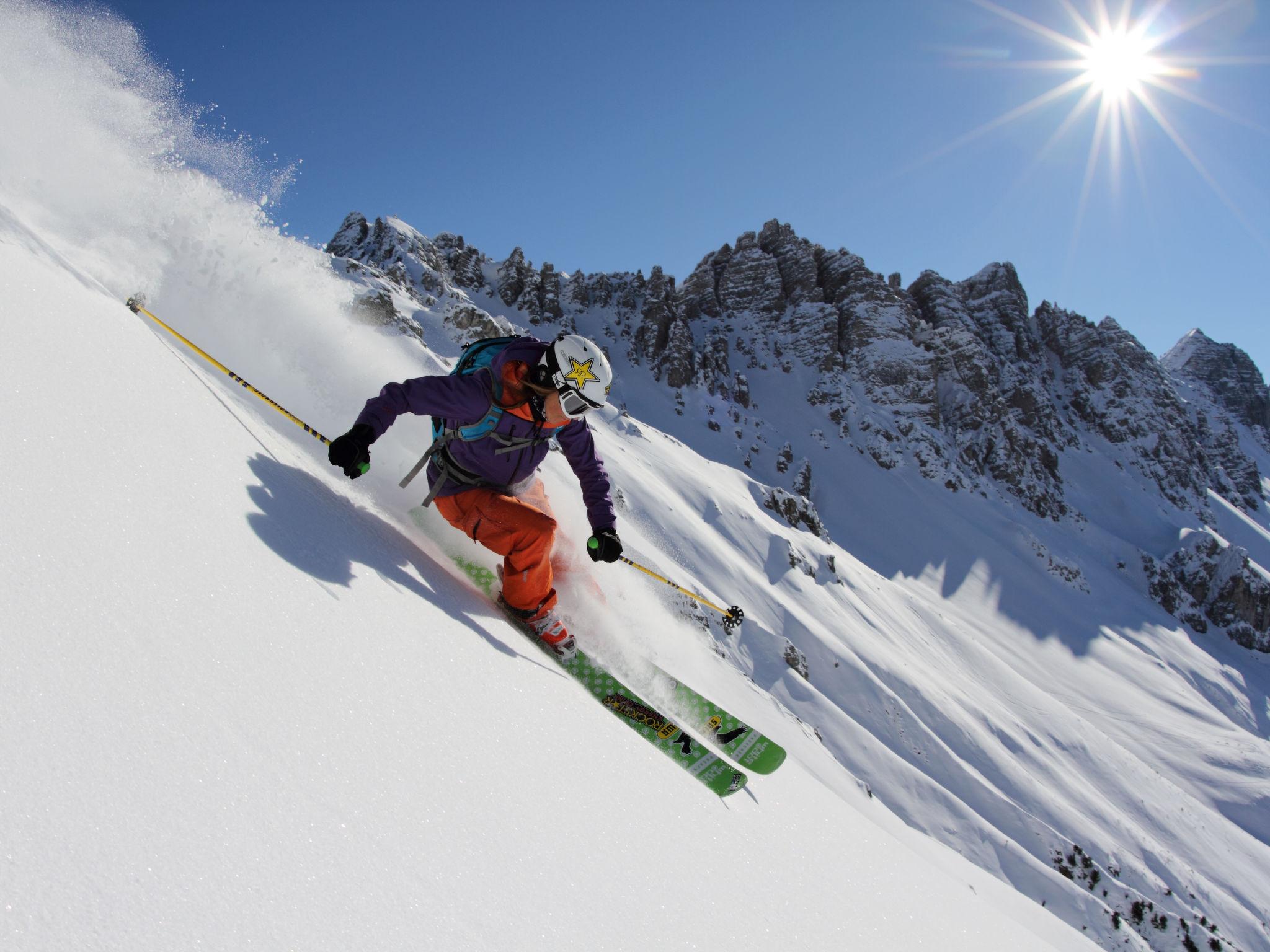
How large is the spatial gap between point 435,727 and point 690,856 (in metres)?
1.08

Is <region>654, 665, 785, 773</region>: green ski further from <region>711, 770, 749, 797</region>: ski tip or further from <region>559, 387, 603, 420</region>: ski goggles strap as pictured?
<region>559, 387, 603, 420</region>: ski goggles strap

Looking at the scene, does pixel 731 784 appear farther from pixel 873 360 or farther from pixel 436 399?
pixel 873 360

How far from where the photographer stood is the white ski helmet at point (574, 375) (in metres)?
4.87

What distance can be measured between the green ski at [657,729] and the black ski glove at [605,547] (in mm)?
917

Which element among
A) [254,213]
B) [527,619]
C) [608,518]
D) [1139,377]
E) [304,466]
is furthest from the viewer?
[1139,377]

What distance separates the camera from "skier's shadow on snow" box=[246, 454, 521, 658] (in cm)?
268

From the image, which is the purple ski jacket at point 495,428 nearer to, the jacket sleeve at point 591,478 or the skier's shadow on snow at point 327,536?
the jacket sleeve at point 591,478

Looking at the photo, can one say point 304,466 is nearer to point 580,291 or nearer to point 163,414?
point 163,414

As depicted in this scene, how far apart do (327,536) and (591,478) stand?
2.72 m

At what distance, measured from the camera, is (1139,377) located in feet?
315

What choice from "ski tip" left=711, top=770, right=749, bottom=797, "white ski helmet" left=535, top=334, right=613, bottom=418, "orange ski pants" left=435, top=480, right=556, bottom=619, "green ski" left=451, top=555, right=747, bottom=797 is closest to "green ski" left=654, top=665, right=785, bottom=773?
"green ski" left=451, top=555, right=747, bottom=797

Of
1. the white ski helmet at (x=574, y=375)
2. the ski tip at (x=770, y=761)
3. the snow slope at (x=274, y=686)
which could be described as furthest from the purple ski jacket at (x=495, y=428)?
the ski tip at (x=770, y=761)

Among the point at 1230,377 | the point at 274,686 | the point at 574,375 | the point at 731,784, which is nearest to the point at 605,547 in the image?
the point at 574,375

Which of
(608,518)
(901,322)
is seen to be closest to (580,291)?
(901,322)
